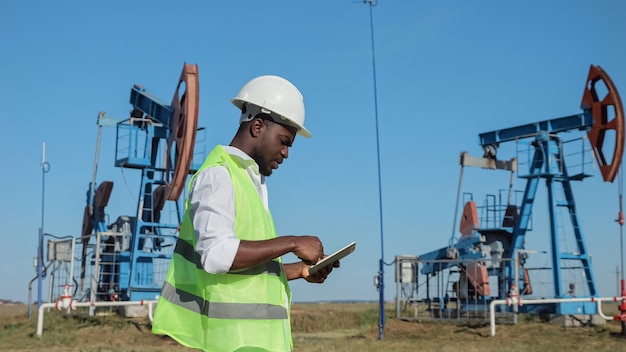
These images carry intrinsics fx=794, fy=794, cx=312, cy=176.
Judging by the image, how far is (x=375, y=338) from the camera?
1605 centimetres

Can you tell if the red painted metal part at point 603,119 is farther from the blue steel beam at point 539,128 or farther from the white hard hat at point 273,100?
the white hard hat at point 273,100

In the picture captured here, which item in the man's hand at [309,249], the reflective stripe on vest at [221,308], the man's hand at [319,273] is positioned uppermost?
the man's hand at [309,249]

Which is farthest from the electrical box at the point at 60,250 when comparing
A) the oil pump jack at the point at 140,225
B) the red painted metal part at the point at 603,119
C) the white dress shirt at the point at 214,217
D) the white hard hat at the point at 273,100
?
the white dress shirt at the point at 214,217

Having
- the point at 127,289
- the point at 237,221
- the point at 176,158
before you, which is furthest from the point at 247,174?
the point at 127,289

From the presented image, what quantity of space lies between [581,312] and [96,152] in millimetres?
13710

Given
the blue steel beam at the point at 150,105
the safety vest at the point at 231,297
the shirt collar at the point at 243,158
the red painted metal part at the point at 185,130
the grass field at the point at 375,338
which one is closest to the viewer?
the safety vest at the point at 231,297

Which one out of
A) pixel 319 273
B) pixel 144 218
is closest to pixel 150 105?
pixel 144 218

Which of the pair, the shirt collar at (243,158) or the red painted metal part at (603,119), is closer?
the shirt collar at (243,158)

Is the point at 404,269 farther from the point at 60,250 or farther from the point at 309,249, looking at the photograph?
the point at 309,249

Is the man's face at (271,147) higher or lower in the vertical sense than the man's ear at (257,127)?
lower

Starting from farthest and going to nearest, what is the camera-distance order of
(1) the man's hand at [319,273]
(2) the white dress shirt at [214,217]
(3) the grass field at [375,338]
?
(3) the grass field at [375,338] → (1) the man's hand at [319,273] → (2) the white dress shirt at [214,217]

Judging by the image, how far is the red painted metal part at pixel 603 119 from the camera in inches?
761

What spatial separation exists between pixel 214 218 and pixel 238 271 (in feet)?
0.69

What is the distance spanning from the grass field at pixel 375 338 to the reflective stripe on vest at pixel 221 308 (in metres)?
9.58
